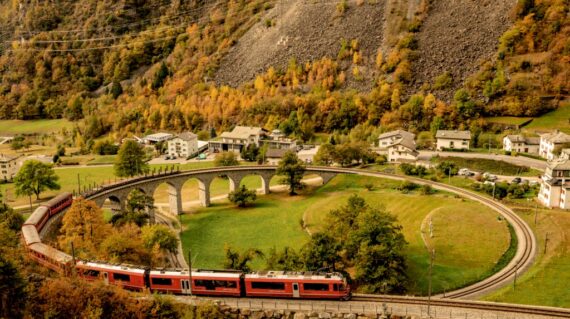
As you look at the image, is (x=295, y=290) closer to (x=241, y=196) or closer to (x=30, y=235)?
(x=30, y=235)

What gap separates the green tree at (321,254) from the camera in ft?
159

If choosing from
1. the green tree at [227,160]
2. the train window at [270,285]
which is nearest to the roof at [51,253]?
the train window at [270,285]

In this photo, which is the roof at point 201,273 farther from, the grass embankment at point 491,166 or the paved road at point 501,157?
the paved road at point 501,157

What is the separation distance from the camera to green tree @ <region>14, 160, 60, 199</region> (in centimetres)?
8494

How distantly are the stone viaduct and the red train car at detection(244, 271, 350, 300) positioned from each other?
127ft

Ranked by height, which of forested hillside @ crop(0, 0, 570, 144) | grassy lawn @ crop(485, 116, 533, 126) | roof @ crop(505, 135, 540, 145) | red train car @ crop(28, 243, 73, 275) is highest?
forested hillside @ crop(0, 0, 570, 144)

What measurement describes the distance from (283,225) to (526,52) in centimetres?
8761

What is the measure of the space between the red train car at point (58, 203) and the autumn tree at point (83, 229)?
420 cm

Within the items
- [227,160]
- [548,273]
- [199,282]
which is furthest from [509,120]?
[199,282]

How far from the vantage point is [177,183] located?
81750mm

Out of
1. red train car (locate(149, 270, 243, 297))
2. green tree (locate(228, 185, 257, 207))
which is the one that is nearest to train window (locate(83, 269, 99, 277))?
red train car (locate(149, 270, 243, 297))

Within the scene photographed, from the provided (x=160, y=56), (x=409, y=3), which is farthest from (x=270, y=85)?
(x=160, y=56)

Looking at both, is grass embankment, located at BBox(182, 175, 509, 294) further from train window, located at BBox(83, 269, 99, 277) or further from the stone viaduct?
train window, located at BBox(83, 269, 99, 277)

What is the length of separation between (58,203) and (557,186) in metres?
65.4
